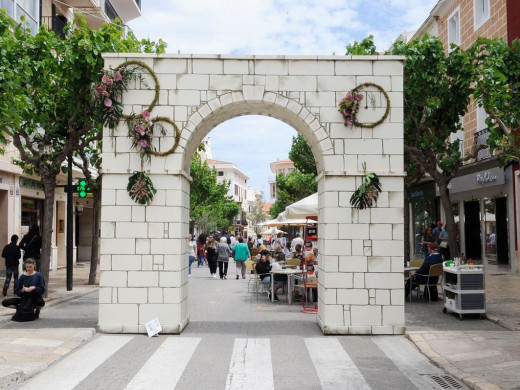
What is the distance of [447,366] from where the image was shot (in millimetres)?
7707

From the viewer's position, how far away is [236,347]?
29.3ft

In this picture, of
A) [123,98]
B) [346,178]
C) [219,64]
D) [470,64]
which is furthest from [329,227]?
[470,64]

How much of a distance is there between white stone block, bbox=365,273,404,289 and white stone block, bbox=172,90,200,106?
427 cm

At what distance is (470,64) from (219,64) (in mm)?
6041

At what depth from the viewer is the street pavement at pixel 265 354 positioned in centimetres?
701

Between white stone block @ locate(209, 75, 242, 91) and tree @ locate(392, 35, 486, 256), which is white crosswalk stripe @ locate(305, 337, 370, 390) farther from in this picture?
tree @ locate(392, 35, 486, 256)

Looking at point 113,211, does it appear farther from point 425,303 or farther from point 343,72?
point 425,303

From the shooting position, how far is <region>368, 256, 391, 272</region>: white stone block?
10.2 m

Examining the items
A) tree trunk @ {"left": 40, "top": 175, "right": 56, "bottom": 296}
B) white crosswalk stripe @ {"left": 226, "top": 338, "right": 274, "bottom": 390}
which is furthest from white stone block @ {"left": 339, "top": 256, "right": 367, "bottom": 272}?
tree trunk @ {"left": 40, "top": 175, "right": 56, "bottom": 296}

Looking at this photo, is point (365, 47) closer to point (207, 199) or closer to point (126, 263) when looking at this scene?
point (126, 263)

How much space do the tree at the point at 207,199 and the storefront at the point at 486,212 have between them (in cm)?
1625

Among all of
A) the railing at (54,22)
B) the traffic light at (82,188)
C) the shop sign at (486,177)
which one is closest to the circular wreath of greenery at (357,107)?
the traffic light at (82,188)

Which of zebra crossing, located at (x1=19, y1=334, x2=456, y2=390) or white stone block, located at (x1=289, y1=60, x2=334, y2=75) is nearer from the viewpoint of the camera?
zebra crossing, located at (x1=19, y1=334, x2=456, y2=390)

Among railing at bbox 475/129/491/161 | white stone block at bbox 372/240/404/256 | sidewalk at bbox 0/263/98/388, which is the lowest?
sidewalk at bbox 0/263/98/388
